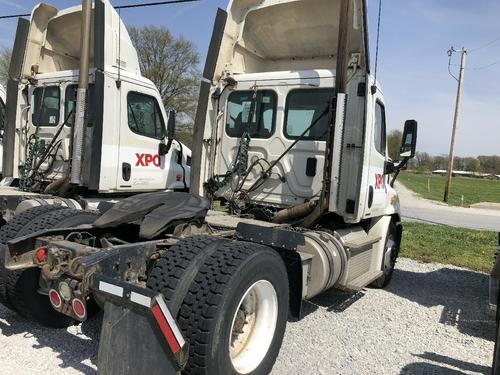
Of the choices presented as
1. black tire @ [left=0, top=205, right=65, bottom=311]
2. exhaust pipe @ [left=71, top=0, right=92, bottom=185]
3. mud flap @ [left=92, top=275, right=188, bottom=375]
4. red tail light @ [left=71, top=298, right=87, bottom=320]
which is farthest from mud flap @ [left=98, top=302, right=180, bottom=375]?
exhaust pipe @ [left=71, top=0, right=92, bottom=185]

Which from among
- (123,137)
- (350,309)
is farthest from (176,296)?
(123,137)

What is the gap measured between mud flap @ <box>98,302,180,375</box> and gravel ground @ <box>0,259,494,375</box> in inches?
37.6

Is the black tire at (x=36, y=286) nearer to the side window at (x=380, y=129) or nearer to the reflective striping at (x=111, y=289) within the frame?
the reflective striping at (x=111, y=289)

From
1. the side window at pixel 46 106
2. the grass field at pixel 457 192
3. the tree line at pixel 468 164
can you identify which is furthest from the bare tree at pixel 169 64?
the tree line at pixel 468 164

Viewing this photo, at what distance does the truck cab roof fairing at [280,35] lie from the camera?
236 inches

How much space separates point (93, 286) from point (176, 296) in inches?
19.6

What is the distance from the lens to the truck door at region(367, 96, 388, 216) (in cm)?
564

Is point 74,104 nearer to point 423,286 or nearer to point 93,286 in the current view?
point 93,286

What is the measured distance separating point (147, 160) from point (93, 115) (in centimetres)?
122

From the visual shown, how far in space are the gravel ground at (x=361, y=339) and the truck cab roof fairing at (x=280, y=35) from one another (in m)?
3.24

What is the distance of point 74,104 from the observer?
265 inches

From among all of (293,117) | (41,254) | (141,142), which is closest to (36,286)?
(41,254)

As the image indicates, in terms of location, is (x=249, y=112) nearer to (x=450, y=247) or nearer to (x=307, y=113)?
(x=307, y=113)

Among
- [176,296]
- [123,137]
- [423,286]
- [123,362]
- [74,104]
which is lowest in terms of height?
[423,286]
